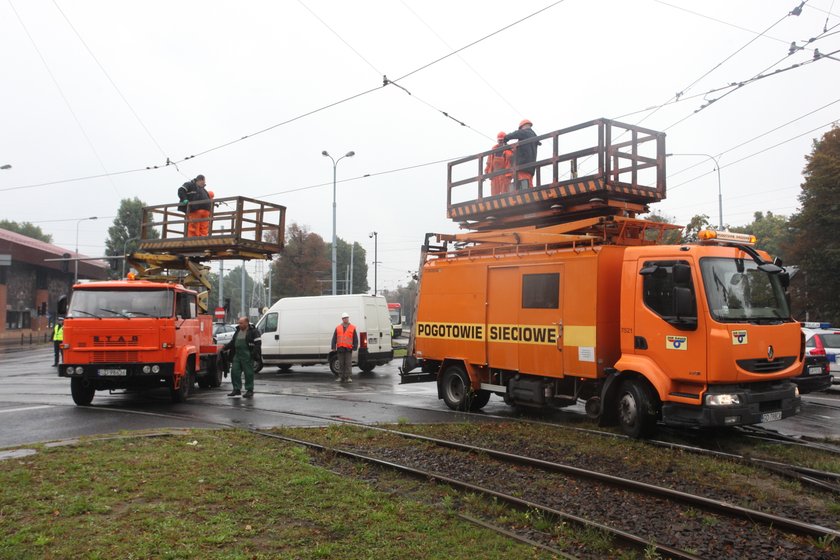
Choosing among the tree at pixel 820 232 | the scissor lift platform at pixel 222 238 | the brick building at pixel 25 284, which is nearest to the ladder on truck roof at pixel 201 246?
the scissor lift platform at pixel 222 238

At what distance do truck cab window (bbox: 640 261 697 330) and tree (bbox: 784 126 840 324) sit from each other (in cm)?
2437

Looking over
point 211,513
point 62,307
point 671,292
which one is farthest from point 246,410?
point 671,292

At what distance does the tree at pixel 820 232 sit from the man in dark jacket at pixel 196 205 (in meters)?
26.1

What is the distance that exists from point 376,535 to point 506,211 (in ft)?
25.5

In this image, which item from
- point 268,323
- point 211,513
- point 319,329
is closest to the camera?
point 211,513

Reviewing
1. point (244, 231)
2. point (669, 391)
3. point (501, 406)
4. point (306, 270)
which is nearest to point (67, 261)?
point (244, 231)

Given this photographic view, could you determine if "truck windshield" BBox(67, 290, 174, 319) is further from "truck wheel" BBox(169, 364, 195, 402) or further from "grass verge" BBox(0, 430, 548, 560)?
"grass verge" BBox(0, 430, 548, 560)

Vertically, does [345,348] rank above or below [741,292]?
below

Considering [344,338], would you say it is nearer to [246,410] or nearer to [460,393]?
[246,410]

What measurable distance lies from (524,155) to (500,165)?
2.00 ft

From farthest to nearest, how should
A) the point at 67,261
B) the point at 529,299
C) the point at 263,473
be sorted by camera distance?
the point at 67,261 < the point at 529,299 < the point at 263,473

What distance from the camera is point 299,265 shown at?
72625 millimetres

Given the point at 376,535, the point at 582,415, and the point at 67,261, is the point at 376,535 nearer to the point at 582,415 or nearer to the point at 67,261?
the point at 582,415

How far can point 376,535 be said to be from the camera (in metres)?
5.02
